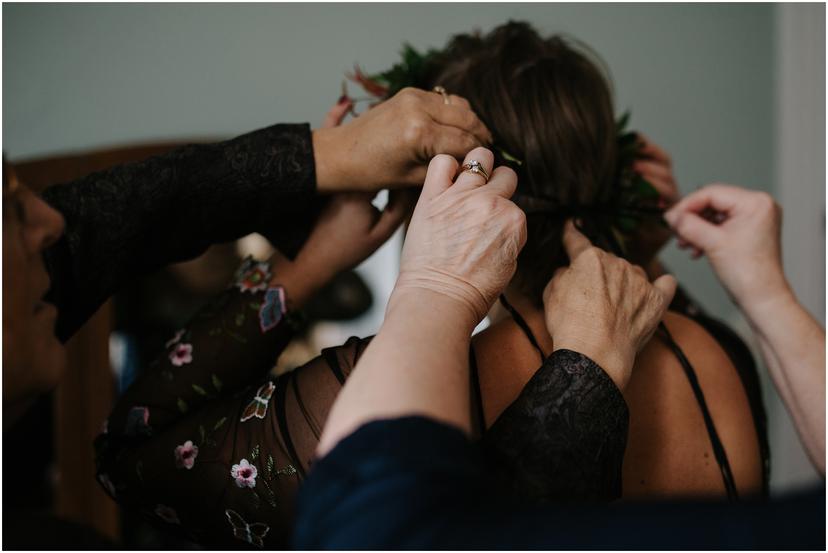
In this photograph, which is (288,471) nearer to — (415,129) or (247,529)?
(247,529)

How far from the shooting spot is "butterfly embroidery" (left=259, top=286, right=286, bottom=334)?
93 cm

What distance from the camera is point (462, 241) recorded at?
63cm

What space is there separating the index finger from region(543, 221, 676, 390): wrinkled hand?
4 centimetres

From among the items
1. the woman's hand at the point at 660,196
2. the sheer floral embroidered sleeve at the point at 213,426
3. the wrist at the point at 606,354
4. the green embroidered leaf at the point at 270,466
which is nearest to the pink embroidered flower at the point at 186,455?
the sheer floral embroidered sleeve at the point at 213,426

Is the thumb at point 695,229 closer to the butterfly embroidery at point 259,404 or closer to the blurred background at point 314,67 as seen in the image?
the butterfly embroidery at point 259,404

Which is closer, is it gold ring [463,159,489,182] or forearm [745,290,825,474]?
gold ring [463,159,489,182]

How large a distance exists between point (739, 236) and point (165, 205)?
84 centimetres

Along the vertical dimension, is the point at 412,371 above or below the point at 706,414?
above

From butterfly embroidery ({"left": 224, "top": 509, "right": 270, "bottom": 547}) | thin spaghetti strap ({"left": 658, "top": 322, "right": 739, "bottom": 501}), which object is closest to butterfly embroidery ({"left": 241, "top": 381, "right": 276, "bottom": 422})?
butterfly embroidery ({"left": 224, "top": 509, "right": 270, "bottom": 547})

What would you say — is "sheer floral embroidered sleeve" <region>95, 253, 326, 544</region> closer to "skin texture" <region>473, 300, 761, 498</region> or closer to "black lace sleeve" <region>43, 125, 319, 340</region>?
"black lace sleeve" <region>43, 125, 319, 340</region>

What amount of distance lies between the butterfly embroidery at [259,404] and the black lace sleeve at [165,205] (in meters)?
0.26

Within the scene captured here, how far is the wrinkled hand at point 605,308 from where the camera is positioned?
0.69 meters

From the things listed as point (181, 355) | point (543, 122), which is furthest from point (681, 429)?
point (181, 355)

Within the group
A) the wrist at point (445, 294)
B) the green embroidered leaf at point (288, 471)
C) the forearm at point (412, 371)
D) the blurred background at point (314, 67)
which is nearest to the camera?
the forearm at point (412, 371)
